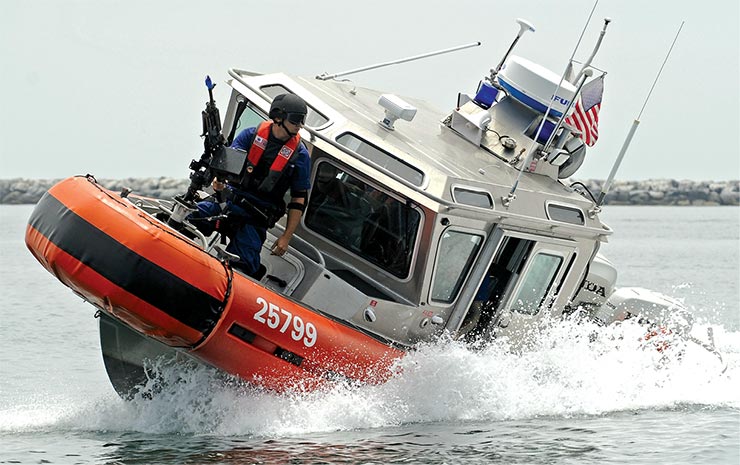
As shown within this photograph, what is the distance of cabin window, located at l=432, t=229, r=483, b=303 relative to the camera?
28.1 feet

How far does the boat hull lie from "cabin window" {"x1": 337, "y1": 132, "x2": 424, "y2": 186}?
1218 mm

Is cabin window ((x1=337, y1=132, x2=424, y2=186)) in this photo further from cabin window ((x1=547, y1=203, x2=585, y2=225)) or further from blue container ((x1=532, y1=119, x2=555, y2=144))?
blue container ((x1=532, y1=119, x2=555, y2=144))

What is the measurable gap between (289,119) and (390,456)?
92.3 inches

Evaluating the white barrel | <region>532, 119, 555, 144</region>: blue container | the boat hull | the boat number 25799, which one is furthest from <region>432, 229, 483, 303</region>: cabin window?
the white barrel

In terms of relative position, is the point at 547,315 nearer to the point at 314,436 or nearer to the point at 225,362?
the point at 314,436

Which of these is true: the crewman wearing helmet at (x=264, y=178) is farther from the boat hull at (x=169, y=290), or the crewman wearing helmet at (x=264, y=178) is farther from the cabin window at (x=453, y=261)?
the cabin window at (x=453, y=261)

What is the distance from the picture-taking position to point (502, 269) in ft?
30.3

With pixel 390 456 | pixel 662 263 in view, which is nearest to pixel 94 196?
pixel 390 456

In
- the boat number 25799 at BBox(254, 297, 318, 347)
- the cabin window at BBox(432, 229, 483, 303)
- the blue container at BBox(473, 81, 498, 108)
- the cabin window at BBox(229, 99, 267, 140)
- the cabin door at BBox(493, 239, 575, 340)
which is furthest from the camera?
the blue container at BBox(473, 81, 498, 108)

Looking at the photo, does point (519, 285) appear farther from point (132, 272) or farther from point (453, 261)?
point (132, 272)

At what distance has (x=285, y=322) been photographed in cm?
777

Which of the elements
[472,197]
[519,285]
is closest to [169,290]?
[472,197]

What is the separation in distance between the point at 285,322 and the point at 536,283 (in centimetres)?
239

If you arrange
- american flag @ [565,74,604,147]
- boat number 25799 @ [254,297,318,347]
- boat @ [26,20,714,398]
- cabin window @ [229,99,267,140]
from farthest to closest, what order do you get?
american flag @ [565,74,604,147]
cabin window @ [229,99,267,140]
boat number 25799 @ [254,297,318,347]
boat @ [26,20,714,398]
